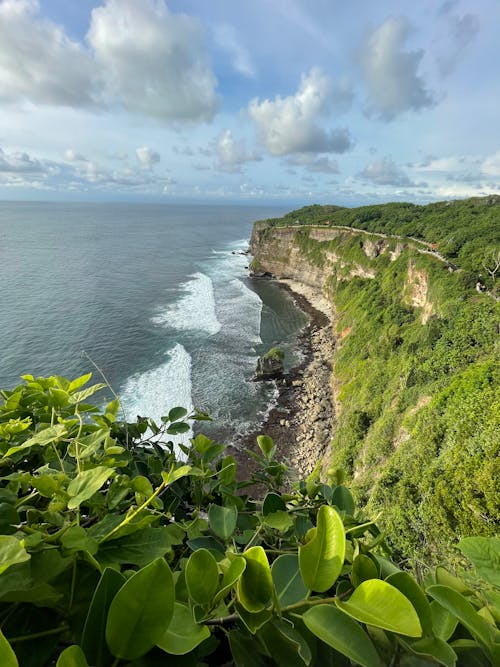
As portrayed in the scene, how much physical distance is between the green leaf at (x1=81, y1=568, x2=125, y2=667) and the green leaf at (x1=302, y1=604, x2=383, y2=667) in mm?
492

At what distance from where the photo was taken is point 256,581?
0.94m

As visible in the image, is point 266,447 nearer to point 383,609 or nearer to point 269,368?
point 383,609

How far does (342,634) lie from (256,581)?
0.79 ft

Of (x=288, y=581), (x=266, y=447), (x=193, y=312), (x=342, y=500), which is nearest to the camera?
(x=288, y=581)

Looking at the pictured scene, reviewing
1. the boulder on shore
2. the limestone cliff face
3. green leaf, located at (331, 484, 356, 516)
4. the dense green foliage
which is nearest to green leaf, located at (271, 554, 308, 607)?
the dense green foliage

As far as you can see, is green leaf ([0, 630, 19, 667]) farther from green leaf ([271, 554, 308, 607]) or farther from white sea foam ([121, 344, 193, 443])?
white sea foam ([121, 344, 193, 443])

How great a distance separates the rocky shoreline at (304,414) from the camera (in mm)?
23459

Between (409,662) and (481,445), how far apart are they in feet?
45.6

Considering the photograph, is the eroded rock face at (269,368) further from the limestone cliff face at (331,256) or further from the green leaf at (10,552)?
the green leaf at (10,552)

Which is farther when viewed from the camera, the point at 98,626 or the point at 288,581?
the point at 288,581

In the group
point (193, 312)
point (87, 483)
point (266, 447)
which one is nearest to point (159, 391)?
point (193, 312)

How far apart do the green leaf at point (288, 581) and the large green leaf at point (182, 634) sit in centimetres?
25

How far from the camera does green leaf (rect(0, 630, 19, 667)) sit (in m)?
0.61

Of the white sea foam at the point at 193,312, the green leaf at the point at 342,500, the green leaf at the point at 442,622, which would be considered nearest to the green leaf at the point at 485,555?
the green leaf at the point at 442,622
